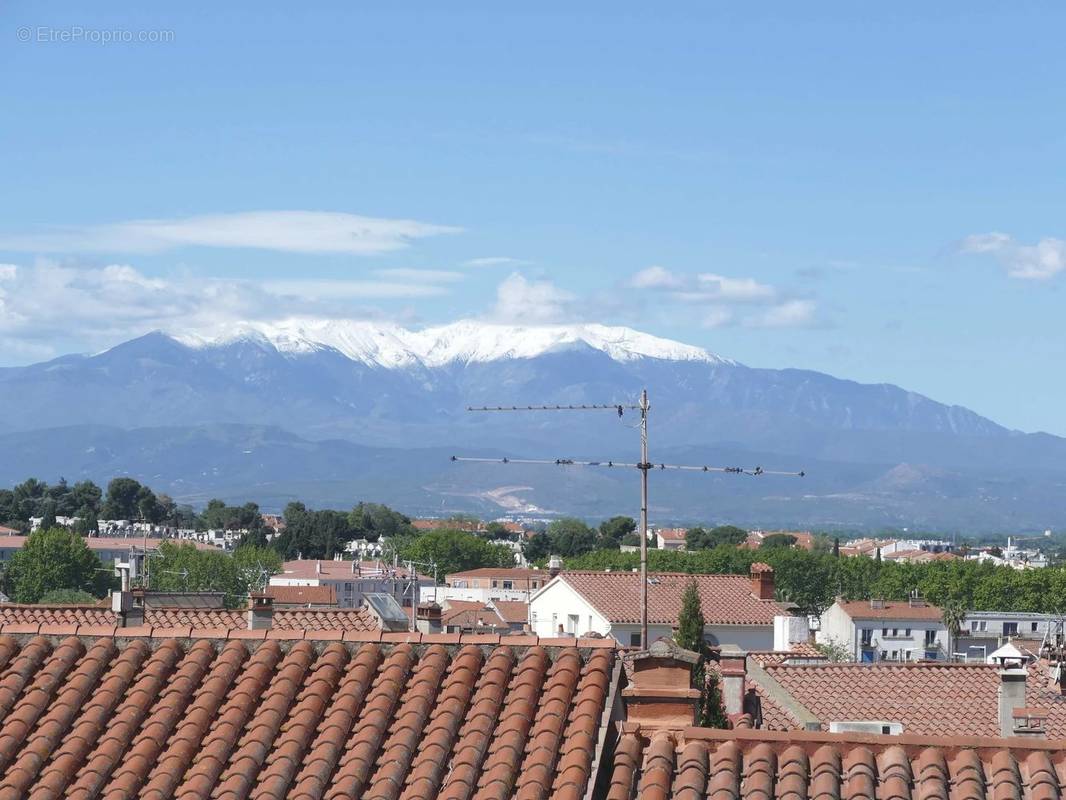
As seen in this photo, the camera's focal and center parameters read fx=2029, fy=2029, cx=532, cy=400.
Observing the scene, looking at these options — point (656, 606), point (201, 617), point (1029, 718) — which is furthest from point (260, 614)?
point (656, 606)

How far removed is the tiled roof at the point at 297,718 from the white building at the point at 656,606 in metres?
36.9

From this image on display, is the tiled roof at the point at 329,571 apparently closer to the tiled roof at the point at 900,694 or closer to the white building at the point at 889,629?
the white building at the point at 889,629

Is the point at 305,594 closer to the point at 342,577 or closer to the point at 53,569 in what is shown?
the point at 53,569

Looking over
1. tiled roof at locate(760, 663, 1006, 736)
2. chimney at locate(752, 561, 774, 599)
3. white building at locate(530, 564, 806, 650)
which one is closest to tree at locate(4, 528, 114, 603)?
white building at locate(530, 564, 806, 650)

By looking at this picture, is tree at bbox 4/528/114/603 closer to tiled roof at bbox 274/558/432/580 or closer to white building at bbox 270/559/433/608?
white building at bbox 270/559/433/608

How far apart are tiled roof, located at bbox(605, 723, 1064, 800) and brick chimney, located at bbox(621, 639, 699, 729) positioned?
25 cm

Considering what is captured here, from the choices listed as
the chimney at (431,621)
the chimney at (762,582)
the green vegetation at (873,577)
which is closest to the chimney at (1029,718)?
the chimney at (431,621)

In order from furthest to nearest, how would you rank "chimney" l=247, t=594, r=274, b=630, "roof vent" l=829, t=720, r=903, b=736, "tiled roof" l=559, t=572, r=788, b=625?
"tiled roof" l=559, t=572, r=788, b=625, "chimney" l=247, t=594, r=274, b=630, "roof vent" l=829, t=720, r=903, b=736

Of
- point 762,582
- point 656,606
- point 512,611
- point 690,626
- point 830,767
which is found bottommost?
point 512,611

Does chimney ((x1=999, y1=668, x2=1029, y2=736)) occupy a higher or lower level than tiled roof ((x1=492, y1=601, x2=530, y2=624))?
higher

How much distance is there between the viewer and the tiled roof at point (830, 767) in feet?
35.3

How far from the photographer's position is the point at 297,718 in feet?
37.9

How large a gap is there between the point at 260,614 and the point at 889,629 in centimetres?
7377

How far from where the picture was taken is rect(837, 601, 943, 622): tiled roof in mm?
97188
